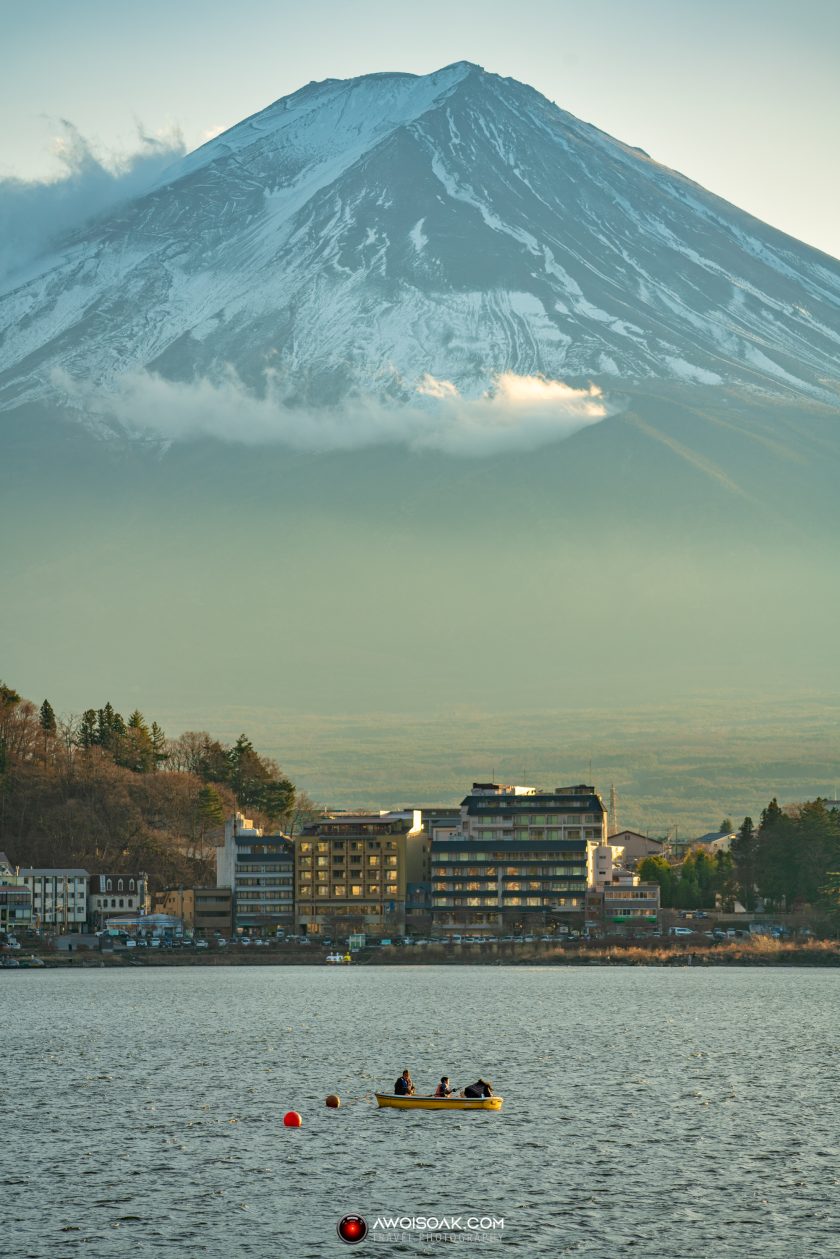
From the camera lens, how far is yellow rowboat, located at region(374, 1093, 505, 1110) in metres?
76.8

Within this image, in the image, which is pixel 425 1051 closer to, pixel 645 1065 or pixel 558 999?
pixel 645 1065

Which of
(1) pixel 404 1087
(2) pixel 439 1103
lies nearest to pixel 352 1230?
(2) pixel 439 1103

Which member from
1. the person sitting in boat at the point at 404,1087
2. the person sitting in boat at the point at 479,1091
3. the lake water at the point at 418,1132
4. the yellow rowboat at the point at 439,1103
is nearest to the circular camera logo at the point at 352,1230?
the lake water at the point at 418,1132

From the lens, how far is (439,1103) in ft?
252

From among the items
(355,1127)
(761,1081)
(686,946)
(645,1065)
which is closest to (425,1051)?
(645,1065)

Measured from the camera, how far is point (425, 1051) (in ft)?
330

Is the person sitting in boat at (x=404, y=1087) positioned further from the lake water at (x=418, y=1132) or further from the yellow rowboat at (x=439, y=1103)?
the lake water at (x=418, y=1132)

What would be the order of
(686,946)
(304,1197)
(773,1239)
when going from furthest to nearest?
1. (686,946)
2. (304,1197)
3. (773,1239)

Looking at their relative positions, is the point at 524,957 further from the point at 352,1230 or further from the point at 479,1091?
the point at 352,1230

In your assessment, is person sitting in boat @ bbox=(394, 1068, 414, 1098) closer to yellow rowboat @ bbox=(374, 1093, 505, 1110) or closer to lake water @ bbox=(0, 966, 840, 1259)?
yellow rowboat @ bbox=(374, 1093, 505, 1110)

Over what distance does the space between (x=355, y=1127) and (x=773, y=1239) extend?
23604mm

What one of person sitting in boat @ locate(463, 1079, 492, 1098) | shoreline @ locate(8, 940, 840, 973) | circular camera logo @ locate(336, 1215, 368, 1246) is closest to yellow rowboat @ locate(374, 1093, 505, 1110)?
person sitting in boat @ locate(463, 1079, 492, 1098)

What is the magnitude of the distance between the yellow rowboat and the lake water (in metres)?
0.51

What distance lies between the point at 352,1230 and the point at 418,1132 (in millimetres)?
22432
